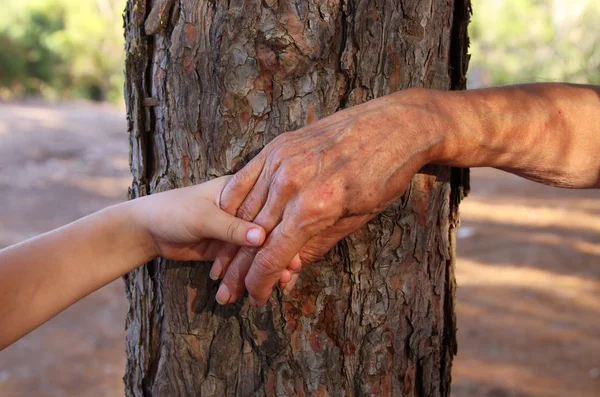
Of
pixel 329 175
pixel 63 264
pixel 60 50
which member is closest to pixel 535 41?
pixel 60 50

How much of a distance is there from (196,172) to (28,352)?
4.04 meters

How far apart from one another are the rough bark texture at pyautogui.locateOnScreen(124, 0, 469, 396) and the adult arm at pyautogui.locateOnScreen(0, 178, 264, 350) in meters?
0.10

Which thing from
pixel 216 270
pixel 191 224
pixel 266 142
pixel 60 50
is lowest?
pixel 216 270

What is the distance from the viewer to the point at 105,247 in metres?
1.69

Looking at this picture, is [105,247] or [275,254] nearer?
[275,254]

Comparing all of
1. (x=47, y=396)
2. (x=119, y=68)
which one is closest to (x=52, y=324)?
(x=47, y=396)

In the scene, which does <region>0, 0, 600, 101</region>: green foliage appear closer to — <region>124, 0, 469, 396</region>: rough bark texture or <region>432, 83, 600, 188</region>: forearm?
<region>432, 83, 600, 188</region>: forearm

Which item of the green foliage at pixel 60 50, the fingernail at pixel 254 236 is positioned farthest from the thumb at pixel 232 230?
the green foliage at pixel 60 50

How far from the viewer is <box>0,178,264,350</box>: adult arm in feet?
5.19

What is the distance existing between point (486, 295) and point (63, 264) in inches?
196

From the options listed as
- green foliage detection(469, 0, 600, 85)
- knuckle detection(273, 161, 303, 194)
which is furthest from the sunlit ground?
green foliage detection(469, 0, 600, 85)

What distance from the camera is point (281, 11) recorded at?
1.58 m

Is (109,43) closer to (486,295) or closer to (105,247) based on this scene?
(486,295)

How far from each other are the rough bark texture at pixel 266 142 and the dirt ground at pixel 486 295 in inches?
119
